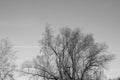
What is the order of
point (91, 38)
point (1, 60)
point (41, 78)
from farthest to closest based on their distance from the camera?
point (91, 38)
point (41, 78)
point (1, 60)

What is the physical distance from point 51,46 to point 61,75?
14.8 feet

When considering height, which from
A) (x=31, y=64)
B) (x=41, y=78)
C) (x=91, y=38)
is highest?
(x=91, y=38)

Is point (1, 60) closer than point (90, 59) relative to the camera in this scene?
Yes

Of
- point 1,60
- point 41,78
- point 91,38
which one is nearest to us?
point 1,60

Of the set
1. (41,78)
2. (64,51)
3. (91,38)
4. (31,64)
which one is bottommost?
(41,78)

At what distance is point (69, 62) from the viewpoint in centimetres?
2689

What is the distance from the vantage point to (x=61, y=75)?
25.8m

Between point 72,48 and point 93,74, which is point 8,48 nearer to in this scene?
point 72,48

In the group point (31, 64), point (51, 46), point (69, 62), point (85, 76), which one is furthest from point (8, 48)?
point (85, 76)

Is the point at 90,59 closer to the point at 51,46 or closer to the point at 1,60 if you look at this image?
the point at 51,46

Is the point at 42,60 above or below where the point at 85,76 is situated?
above

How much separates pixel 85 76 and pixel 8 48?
11.2 m

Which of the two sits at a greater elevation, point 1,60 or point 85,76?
point 1,60

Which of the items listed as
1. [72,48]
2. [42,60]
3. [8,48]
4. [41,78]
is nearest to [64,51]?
[72,48]
